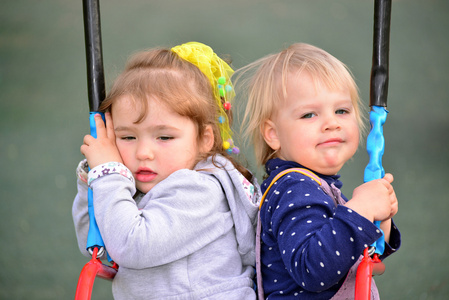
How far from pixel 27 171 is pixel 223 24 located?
1.09 m

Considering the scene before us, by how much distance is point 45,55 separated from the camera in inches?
110

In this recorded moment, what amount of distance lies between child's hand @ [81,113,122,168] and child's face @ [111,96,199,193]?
0.07ft

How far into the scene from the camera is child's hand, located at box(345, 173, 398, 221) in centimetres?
128

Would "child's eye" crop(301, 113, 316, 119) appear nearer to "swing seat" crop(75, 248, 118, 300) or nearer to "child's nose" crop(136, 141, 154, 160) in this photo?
"child's nose" crop(136, 141, 154, 160)

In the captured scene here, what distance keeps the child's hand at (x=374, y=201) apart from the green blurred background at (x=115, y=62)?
1496mm

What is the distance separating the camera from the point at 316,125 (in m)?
1.47

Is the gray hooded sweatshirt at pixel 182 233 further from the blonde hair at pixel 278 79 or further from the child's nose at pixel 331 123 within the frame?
the child's nose at pixel 331 123

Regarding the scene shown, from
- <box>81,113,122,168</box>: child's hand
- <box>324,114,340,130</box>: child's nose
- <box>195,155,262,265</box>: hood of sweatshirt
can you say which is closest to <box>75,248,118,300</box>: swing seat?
<box>81,113,122,168</box>: child's hand

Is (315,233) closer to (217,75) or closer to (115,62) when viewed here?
(217,75)

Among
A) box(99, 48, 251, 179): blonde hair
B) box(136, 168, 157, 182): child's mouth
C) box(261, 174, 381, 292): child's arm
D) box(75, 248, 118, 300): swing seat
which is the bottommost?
box(75, 248, 118, 300): swing seat

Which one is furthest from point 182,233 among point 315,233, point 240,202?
point 315,233

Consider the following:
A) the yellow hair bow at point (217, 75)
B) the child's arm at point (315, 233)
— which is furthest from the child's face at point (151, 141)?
the child's arm at point (315, 233)

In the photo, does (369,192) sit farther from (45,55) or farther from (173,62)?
(45,55)

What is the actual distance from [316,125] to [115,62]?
1510 millimetres
